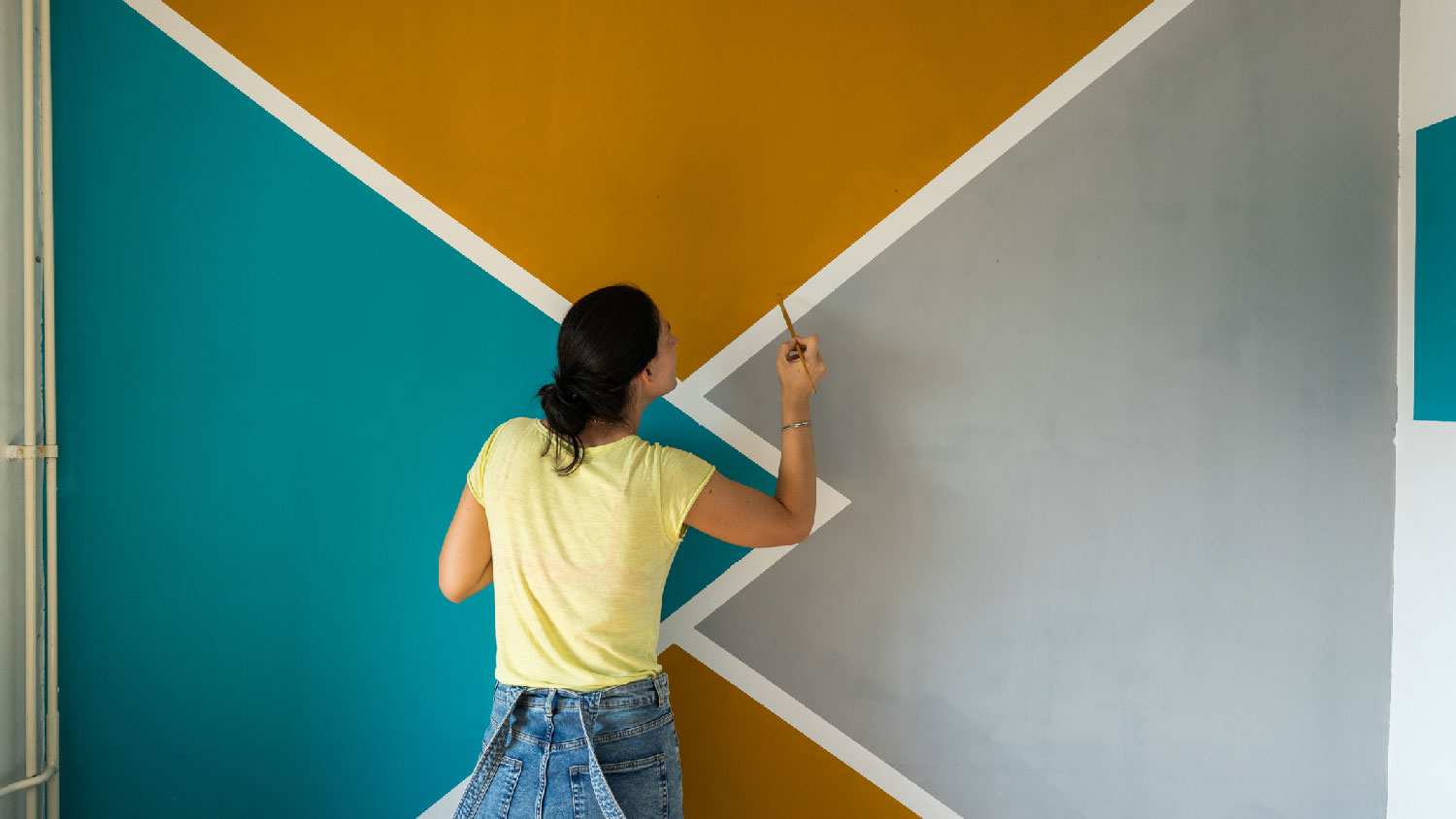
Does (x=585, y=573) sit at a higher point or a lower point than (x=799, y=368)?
lower

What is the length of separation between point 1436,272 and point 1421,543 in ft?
1.63

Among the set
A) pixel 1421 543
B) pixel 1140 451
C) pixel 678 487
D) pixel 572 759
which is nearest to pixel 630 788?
pixel 572 759

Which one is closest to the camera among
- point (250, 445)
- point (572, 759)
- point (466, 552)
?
point (572, 759)

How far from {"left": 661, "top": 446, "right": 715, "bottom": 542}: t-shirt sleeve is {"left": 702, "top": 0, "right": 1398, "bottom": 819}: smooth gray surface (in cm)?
35

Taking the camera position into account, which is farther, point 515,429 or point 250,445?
point 250,445

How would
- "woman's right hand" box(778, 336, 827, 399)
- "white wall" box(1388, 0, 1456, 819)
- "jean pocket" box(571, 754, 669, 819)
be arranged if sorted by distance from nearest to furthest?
"jean pocket" box(571, 754, 669, 819) < "woman's right hand" box(778, 336, 827, 399) < "white wall" box(1388, 0, 1456, 819)

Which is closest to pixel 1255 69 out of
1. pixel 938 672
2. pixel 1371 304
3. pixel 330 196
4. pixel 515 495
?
pixel 1371 304

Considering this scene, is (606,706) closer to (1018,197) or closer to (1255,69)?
(1018,197)

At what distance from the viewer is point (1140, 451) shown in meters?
1.49

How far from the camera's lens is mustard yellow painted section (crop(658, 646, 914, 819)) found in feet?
4.90

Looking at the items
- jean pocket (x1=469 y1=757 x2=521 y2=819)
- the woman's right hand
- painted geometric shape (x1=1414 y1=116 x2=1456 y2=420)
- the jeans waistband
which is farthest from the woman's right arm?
painted geometric shape (x1=1414 y1=116 x2=1456 y2=420)

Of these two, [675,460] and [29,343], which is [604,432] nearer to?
[675,460]

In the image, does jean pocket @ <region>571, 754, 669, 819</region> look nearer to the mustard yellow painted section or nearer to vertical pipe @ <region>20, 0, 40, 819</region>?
the mustard yellow painted section

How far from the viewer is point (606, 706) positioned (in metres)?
1.11
